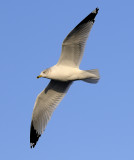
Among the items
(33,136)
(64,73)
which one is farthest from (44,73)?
(33,136)

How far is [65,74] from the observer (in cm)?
968

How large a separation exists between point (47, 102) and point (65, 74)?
1.24m

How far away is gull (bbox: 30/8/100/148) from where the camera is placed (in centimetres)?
943

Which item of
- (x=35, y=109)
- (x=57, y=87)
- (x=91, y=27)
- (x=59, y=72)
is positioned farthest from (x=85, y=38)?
(x=35, y=109)

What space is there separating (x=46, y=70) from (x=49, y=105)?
1.14 m

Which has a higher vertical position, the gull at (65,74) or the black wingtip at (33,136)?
the gull at (65,74)

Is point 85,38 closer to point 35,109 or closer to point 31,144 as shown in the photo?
point 35,109

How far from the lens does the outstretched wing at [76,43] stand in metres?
9.41

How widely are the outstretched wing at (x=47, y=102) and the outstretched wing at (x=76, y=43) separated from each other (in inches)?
36.4

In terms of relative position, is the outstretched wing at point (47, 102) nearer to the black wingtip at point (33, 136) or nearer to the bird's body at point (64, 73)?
the black wingtip at point (33, 136)

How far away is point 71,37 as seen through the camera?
9414 millimetres

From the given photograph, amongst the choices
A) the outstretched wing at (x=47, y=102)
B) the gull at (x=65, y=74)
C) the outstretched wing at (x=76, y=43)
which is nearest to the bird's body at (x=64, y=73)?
the gull at (x=65, y=74)

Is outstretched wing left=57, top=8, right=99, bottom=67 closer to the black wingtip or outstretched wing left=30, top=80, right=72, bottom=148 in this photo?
outstretched wing left=30, top=80, right=72, bottom=148

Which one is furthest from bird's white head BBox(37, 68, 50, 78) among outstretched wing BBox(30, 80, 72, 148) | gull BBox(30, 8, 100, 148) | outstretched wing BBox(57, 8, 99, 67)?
outstretched wing BBox(30, 80, 72, 148)
